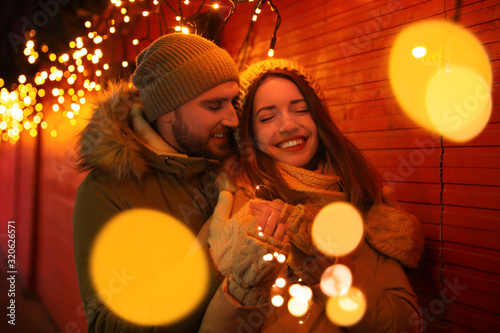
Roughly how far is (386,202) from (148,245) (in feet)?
4.33

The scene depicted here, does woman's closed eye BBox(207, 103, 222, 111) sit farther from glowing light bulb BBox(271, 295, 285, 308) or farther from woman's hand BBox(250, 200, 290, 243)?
glowing light bulb BBox(271, 295, 285, 308)

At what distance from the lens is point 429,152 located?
1.91 metres

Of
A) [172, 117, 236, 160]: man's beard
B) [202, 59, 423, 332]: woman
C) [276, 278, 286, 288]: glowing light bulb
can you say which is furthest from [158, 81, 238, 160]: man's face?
[276, 278, 286, 288]: glowing light bulb

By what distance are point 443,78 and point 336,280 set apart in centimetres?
131

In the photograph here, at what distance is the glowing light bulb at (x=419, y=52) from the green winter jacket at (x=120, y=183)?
4.59ft

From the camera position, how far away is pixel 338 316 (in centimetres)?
143

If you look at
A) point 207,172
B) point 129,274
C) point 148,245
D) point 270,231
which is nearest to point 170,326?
point 129,274

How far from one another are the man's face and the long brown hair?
13 cm

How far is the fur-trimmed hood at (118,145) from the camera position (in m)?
1.62

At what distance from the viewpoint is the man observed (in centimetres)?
154

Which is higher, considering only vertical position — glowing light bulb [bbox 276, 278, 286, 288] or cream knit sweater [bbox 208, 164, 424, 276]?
cream knit sweater [bbox 208, 164, 424, 276]

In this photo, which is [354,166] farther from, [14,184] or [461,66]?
[14,184]

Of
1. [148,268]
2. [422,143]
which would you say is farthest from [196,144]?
[422,143]

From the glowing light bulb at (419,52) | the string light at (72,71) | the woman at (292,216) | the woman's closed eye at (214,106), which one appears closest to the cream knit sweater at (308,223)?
the woman at (292,216)
